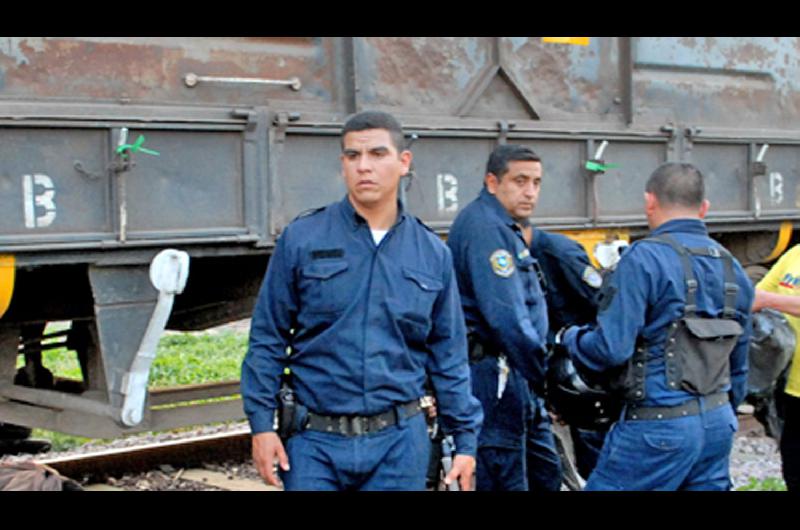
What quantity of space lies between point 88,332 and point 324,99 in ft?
5.84

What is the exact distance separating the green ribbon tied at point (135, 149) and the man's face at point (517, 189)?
151 cm

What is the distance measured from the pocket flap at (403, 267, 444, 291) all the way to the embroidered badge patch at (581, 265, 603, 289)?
1.92 metres

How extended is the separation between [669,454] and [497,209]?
1.40m

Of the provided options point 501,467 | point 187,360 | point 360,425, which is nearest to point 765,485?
point 501,467

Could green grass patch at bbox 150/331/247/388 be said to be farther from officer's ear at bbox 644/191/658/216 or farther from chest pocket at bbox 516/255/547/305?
officer's ear at bbox 644/191/658/216

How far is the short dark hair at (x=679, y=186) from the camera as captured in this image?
386 cm

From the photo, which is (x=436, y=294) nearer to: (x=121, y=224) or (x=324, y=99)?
(x=121, y=224)

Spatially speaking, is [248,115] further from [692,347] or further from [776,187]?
[776,187]

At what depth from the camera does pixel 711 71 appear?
7145 mm

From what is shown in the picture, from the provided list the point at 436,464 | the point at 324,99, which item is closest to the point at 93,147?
the point at 324,99

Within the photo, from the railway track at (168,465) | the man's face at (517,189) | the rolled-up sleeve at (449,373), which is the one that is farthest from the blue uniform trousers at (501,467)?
the railway track at (168,465)

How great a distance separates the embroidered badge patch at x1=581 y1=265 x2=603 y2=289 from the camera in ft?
16.8

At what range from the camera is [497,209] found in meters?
4.62

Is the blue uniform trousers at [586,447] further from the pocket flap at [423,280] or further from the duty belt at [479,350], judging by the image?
the pocket flap at [423,280]
